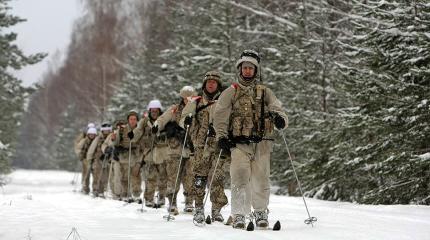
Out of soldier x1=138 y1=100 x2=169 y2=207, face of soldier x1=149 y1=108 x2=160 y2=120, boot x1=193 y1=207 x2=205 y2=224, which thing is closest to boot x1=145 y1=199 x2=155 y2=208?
soldier x1=138 y1=100 x2=169 y2=207

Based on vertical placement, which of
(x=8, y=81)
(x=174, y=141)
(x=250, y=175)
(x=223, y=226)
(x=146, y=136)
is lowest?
(x=223, y=226)

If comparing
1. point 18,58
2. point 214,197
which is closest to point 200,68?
point 18,58

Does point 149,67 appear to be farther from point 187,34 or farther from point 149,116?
point 149,116

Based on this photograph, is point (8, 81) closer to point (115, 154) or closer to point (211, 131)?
point (115, 154)

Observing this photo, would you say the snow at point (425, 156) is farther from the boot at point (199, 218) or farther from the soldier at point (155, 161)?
the boot at point (199, 218)

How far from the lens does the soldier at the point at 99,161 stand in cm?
1823

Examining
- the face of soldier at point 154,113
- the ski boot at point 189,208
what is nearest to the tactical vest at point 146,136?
the face of soldier at point 154,113

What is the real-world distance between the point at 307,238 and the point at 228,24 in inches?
640

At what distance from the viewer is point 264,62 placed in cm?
2075

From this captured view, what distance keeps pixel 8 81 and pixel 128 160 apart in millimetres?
13832

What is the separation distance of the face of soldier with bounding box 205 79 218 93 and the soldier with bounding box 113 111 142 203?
4.36 metres

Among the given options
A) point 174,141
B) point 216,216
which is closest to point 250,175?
point 216,216

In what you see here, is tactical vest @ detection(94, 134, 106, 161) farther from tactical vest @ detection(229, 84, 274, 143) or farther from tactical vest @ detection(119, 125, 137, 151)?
tactical vest @ detection(229, 84, 274, 143)

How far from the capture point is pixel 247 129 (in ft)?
24.5
